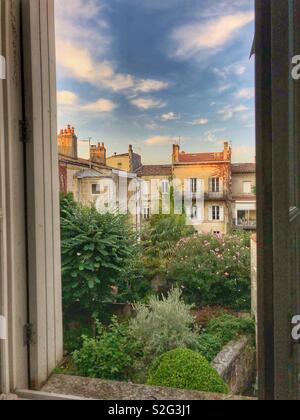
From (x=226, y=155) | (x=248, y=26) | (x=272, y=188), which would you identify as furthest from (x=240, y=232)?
(x=248, y=26)

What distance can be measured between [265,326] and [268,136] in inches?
26.7

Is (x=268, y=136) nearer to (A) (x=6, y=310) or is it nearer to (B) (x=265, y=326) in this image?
(B) (x=265, y=326)

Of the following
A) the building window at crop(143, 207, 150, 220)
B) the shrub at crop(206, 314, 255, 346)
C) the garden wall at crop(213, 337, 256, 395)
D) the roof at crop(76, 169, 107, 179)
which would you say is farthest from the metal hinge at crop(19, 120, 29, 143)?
the garden wall at crop(213, 337, 256, 395)

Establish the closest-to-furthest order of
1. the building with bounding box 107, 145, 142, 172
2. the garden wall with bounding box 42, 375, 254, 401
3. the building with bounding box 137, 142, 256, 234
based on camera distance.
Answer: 1. the garden wall with bounding box 42, 375, 254, 401
2. the building with bounding box 137, 142, 256, 234
3. the building with bounding box 107, 145, 142, 172

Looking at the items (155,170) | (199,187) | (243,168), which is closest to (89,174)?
(155,170)

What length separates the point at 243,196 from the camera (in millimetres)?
1750

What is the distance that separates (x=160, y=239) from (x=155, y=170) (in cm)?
38

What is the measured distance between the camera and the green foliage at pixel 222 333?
1.76 metres

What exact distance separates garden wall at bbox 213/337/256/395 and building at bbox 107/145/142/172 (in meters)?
1.04

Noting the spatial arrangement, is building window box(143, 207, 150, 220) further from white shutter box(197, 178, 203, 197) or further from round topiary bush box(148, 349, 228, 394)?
round topiary bush box(148, 349, 228, 394)

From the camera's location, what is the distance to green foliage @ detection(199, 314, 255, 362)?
5.77 ft

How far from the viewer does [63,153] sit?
75.4 inches

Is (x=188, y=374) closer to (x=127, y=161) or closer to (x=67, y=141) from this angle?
(x=127, y=161)

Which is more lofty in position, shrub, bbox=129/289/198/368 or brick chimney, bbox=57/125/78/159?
brick chimney, bbox=57/125/78/159
